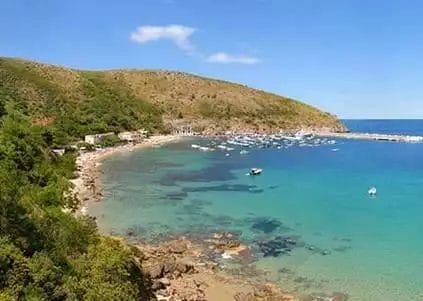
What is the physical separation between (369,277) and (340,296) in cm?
459

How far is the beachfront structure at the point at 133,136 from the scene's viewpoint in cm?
12735

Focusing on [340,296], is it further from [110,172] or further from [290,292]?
[110,172]

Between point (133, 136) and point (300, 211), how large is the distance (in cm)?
8367

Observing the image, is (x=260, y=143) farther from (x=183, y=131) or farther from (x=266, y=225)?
(x=266, y=225)

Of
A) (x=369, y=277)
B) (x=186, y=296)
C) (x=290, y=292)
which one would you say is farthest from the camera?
(x=369, y=277)

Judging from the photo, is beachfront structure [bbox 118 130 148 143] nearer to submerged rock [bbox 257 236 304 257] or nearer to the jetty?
the jetty

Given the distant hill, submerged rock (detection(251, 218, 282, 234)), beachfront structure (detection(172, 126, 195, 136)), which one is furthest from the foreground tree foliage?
beachfront structure (detection(172, 126, 195, 136))

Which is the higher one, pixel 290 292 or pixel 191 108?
pixel 191 108

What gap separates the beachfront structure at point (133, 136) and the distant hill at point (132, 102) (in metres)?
4.05

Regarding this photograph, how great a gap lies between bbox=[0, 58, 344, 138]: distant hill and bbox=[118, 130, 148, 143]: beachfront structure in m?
4.05

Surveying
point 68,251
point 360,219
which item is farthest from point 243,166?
point 68,251

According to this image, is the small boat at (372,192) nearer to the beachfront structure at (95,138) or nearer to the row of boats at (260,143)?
the row of boats at (260,143)

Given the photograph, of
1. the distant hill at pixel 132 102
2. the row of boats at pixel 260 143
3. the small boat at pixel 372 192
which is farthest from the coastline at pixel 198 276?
the row of boats at pixel 260 143

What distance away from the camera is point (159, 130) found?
157250mm
